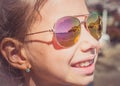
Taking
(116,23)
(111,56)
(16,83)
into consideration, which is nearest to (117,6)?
(116,23)

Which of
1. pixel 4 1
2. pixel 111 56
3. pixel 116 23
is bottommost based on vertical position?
pixel 111 56

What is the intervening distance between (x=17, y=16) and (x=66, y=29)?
8.9 inches

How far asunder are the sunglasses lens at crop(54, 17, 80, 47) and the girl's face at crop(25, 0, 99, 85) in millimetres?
21

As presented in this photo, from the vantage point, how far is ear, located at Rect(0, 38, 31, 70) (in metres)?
1.66

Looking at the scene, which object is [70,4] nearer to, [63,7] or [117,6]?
[63,7]

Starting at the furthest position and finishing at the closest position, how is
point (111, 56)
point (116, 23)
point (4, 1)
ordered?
point (116, 23)
point (111, 56)
point (4, 1)

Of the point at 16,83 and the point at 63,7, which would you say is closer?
the point at 63,7

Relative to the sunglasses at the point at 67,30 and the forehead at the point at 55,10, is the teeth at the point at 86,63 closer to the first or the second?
the sunglasses at the point at 67,30

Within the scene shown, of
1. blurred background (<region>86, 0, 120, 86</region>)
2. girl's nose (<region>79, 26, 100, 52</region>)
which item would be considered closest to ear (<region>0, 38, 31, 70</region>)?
girl's nose (<region>79, 26, 100, 52</region>)

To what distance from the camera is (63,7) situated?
5.25 ft

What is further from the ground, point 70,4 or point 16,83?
point 70,4

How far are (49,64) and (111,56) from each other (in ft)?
18.9

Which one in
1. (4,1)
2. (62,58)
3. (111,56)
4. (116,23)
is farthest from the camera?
(116,23)

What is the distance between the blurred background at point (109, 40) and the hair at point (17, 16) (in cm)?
443
